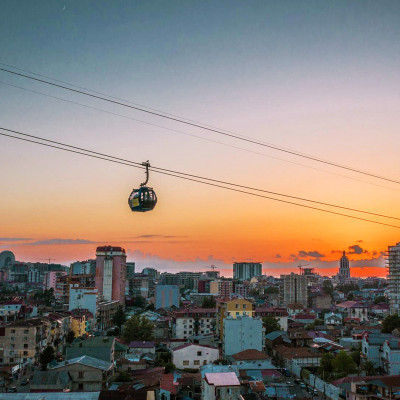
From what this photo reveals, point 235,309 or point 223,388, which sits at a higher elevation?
point 235,309

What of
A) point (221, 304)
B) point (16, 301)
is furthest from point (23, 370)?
point (16, 301)

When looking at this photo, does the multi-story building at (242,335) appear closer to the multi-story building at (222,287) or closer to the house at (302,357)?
the house at (302,357)

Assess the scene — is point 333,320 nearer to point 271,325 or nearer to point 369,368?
point 271,325

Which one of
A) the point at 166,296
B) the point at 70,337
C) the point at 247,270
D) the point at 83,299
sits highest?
the point at 247,270

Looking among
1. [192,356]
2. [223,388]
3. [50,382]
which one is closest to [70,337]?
[192,356]

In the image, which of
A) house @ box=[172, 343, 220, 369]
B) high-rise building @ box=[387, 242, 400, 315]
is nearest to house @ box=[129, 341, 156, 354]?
house @ box=[172, 343, 220, 369]

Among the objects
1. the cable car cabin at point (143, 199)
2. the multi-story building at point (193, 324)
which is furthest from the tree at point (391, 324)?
the cable car cabin at point (143, 199)

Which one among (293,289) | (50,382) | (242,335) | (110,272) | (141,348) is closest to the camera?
(50,382)
